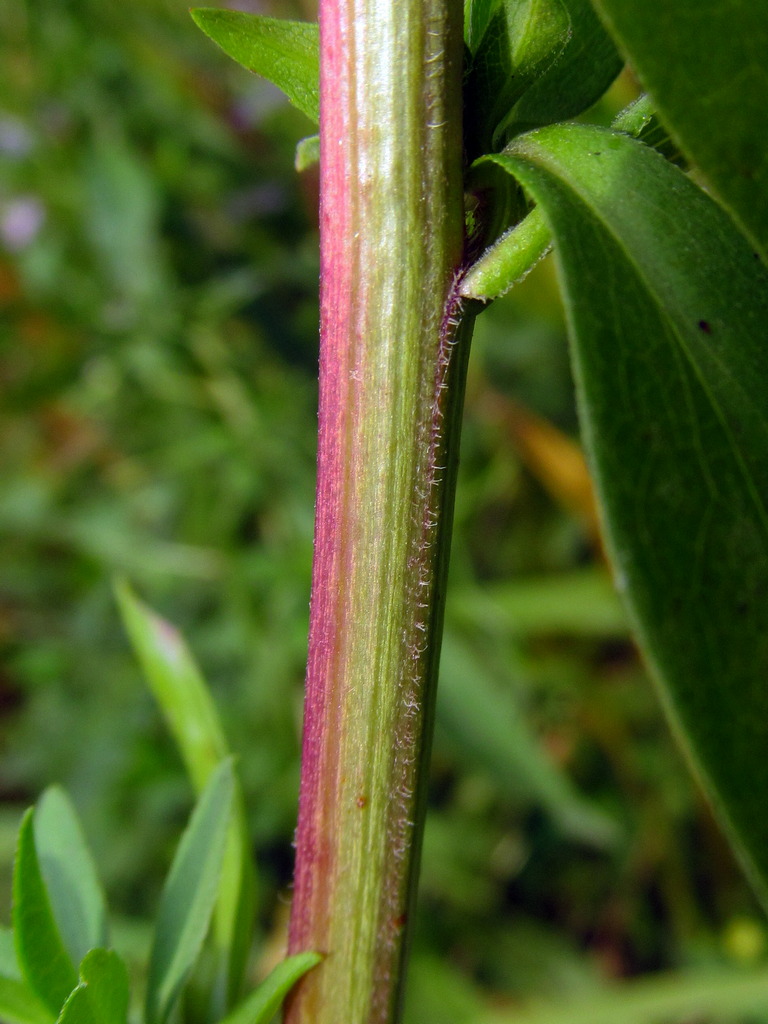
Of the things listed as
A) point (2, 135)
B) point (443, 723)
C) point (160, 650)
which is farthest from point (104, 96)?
point (160, 650)

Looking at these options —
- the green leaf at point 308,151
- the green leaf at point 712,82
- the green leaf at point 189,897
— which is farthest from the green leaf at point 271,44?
the green leaf at point 189,897

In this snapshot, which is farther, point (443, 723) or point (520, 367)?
point (520, 367)

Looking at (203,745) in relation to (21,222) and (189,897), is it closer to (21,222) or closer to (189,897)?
(189,897)

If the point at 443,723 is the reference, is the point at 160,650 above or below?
above

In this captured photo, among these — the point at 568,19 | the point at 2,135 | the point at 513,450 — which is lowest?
the point at 513,450

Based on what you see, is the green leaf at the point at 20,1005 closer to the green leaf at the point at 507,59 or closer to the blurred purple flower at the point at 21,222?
the green leaf at the point at 507,59

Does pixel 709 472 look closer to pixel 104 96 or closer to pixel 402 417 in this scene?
pixel 402 417

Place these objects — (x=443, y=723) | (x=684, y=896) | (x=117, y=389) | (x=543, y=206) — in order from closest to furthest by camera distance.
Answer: (x=543, y=206) → (x=443, y=723) → (x=684, y=896) → (x=117, y=389)

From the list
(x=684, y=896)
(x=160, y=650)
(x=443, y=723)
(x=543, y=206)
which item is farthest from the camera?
(x=684, y=896)
